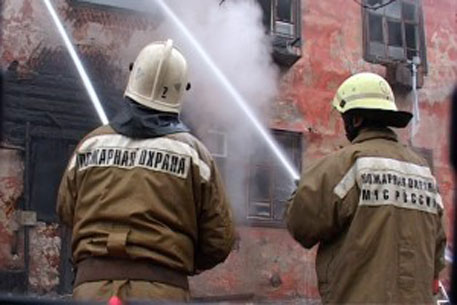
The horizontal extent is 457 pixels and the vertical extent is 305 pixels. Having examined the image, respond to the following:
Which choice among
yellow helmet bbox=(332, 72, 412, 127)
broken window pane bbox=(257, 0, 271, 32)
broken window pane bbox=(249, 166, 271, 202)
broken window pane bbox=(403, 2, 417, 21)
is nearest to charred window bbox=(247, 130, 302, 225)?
broken window pane bbox=(249, 166, 271, 202)

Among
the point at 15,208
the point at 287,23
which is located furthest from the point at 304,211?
the point at 287,23

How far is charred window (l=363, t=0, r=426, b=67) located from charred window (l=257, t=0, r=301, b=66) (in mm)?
1141

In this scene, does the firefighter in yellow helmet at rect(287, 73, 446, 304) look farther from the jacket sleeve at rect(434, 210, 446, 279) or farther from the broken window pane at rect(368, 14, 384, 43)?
the broken window pane at rect(368, 14, 384, 43)

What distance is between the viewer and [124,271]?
2.44 meters

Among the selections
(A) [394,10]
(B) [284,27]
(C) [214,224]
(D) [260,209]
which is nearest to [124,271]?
(C) [214,224]

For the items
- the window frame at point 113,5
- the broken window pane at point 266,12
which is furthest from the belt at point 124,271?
the broken window pane at point 266,12

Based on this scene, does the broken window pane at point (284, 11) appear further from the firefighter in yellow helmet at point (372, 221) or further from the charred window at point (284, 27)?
the firefighter in yellow helmet at point (372, 221)

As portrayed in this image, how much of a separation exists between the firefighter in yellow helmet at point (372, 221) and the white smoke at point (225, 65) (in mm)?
6388

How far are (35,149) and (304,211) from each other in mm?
6053

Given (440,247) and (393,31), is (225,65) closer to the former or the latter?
(393,31)

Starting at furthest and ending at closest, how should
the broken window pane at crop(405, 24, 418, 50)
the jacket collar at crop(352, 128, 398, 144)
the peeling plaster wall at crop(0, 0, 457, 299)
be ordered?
the broken window pane at crop(405, 24, 418, 50) < the peeling plaster wall at crop(0, 0, 457, 299) < the jacket collar at crop(352, 128, 398, 144)

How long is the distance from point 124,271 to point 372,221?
0.88 m

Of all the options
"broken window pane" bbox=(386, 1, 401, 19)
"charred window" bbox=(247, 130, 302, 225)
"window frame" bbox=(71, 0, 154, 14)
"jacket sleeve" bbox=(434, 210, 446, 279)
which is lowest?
"jacket sleeve" bbox=(434, 210, 446, 279)

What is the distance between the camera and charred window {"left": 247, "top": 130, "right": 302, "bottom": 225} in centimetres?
934
